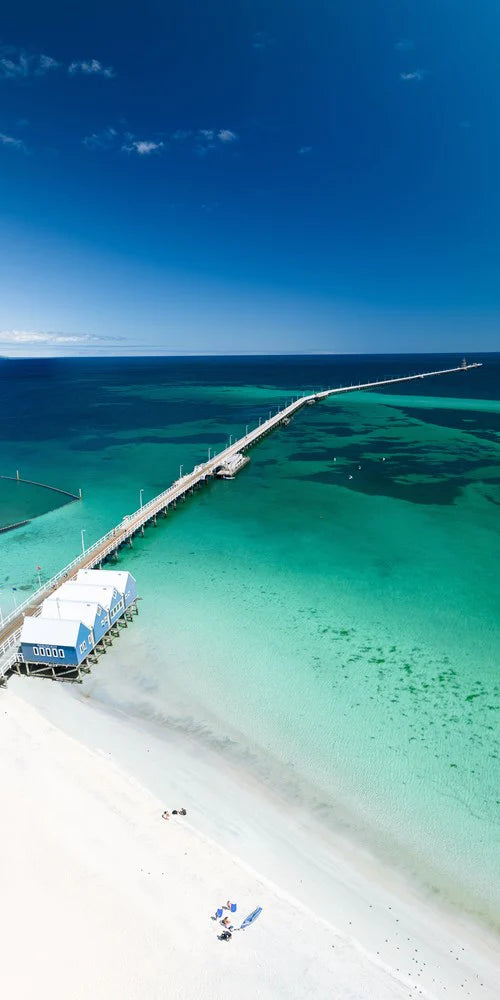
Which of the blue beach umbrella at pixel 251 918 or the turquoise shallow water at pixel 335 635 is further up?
the turquoise shallow water at pixel 335 635

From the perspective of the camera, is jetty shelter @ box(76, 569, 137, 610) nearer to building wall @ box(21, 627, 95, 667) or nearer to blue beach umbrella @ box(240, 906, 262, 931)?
building wall @ box(21, 627, 95, 667)

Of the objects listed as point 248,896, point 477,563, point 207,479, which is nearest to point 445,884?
point 248,896

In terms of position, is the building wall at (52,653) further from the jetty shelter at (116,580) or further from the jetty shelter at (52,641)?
the jetty shelter at (116,580)

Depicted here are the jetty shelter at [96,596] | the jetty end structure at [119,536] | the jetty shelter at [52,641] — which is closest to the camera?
the jetty shelter at [52,641]

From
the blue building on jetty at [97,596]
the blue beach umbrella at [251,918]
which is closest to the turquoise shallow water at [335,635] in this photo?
the blue building on jetty at [97,596]

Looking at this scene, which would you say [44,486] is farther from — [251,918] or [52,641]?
[251,918]

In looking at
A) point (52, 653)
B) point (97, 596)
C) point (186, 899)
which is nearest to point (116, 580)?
point (97, 596)

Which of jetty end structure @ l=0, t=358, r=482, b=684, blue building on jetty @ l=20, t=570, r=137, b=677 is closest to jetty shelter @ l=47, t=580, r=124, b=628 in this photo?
blue building on jetty @ l=20, t=570, r=137, b=677
